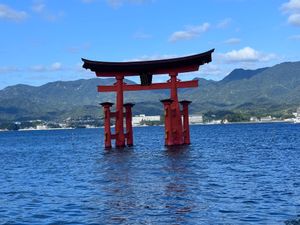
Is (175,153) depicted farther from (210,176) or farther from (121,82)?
(210,176)

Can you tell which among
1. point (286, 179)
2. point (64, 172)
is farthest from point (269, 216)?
point (64, 172)

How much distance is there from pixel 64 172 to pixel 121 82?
852 inches

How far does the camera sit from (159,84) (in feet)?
184

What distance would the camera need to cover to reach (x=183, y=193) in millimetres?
23141

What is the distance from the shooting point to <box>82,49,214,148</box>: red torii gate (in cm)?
5259

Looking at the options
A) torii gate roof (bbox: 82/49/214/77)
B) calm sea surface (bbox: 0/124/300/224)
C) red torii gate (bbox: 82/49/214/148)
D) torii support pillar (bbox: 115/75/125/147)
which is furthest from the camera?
torii support pillar (bbox: 115/75/125/147)

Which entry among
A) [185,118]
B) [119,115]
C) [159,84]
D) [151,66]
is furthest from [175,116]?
[119,115]

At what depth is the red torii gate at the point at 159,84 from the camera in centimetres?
5259

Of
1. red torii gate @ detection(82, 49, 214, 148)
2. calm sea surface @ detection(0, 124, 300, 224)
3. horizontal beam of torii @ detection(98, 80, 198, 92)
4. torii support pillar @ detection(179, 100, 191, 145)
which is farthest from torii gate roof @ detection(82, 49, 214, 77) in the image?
calm sea surface @ detection(0, 124, 300, 224)

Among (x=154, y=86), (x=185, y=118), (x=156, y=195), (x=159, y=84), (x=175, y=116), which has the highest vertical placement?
(x=159, y=84)

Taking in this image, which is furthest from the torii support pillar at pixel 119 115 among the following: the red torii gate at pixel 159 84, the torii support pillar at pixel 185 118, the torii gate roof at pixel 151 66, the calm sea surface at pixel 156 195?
the calm sea surface at pixel 156 195

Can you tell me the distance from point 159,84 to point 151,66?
2.55 metres

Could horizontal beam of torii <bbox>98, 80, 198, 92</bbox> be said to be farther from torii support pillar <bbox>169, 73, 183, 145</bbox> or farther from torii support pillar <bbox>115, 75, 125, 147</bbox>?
torii support pillar <bbox>115, 75, 125, 147</bbox>

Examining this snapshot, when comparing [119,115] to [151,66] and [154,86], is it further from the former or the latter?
[151,66]
